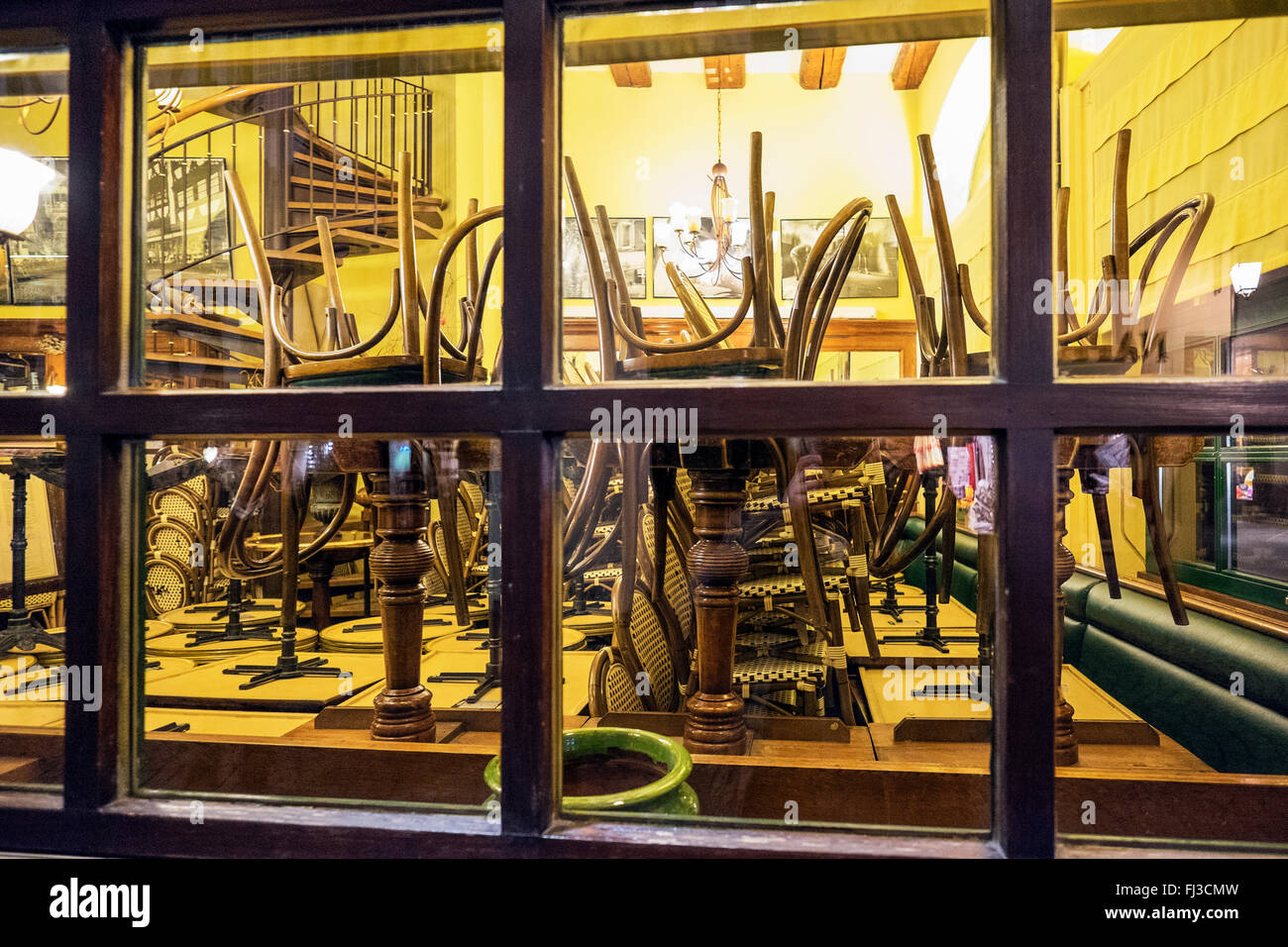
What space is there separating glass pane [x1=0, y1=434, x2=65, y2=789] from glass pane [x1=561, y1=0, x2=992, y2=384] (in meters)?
0.35

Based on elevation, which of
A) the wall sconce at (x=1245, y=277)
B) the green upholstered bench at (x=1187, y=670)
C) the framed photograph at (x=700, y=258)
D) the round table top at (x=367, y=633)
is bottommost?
the green upholstered bench at (x=1187, y=670)

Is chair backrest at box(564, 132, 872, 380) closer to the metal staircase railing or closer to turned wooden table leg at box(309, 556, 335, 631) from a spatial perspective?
the metal staircase railing

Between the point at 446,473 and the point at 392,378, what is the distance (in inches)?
10.5

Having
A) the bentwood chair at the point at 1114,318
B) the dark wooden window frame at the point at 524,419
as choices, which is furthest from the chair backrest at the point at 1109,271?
the dark wooden window frame at the point at 524,419

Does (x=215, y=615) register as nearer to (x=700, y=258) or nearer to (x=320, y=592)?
(x=320, y=592)

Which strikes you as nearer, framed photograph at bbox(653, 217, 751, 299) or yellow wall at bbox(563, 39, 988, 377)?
yellow wall at bbox(563, 39, 988, 377)

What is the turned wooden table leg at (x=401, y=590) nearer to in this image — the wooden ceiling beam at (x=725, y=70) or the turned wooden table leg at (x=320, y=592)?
the turned wooden table leg at (x=320, y=592)

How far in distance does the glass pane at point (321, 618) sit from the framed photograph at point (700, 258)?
0.56m

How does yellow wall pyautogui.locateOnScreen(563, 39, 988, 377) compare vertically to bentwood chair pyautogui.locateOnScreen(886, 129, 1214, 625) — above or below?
above

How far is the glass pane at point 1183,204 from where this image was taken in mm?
779

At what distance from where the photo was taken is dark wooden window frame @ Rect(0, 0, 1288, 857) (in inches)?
15.3

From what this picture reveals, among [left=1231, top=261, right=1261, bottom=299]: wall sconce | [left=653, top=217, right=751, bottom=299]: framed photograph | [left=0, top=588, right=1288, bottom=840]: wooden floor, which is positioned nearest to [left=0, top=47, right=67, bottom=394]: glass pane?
[left=0, top=588, right=1288, bottom=840]: wooden floor

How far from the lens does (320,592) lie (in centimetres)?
106
